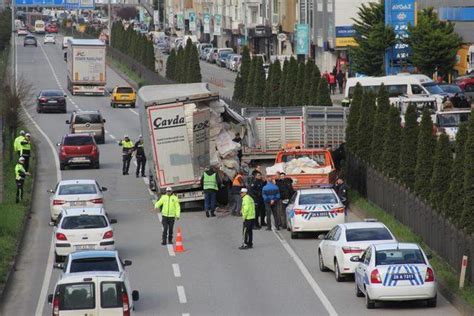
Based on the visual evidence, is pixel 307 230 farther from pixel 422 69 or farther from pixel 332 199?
pixel 422 69

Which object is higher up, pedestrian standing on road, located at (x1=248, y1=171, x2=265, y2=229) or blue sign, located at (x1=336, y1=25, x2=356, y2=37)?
blue sign, located at (x1=336, y1=25, x2=356, y2=37)

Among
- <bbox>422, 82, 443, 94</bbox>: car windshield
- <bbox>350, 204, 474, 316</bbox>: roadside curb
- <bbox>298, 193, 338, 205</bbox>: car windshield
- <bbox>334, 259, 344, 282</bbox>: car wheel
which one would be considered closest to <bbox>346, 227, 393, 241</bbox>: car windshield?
<bbox>334, 259, 344, 282</bbox>: car wheel

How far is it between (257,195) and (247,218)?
382 centimetres

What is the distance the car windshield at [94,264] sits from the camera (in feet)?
85.7

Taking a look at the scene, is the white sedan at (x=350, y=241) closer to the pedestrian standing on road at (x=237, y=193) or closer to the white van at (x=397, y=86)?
the pedestrian standing on road at (x=237, y=193)

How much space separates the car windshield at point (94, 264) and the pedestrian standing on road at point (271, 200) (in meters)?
13.2

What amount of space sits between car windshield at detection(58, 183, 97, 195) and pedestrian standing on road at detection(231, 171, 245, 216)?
13.4 feet

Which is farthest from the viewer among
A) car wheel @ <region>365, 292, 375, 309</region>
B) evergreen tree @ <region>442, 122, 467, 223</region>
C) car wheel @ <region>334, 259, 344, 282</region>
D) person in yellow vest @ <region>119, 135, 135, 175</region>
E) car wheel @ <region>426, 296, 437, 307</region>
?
person in yellow vest @ <region>119, 135, 135, 175</region>

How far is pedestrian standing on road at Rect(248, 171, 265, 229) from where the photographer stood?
39.7 meters

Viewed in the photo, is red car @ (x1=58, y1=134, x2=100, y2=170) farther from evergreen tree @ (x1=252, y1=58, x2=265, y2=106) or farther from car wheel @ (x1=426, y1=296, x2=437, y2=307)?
car wheel @ (x1=426, y1=296, x2=437, y2=307)

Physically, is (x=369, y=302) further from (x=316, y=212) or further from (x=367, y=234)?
(x=316, y=212)

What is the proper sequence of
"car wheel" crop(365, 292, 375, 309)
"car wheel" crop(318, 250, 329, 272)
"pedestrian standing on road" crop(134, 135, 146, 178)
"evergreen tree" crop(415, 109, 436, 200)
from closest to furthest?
"car wheel" crop(365, 292, 375, 309)
"car wheel" crop(318, 250, 329, 272)
"evergreen tree" crop(415, 109, 436, 200)
"pedestrian standing on road" crop(134, 135, 146, 178)

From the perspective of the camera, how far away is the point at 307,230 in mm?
37625

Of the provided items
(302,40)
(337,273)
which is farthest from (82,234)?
(302,40)
